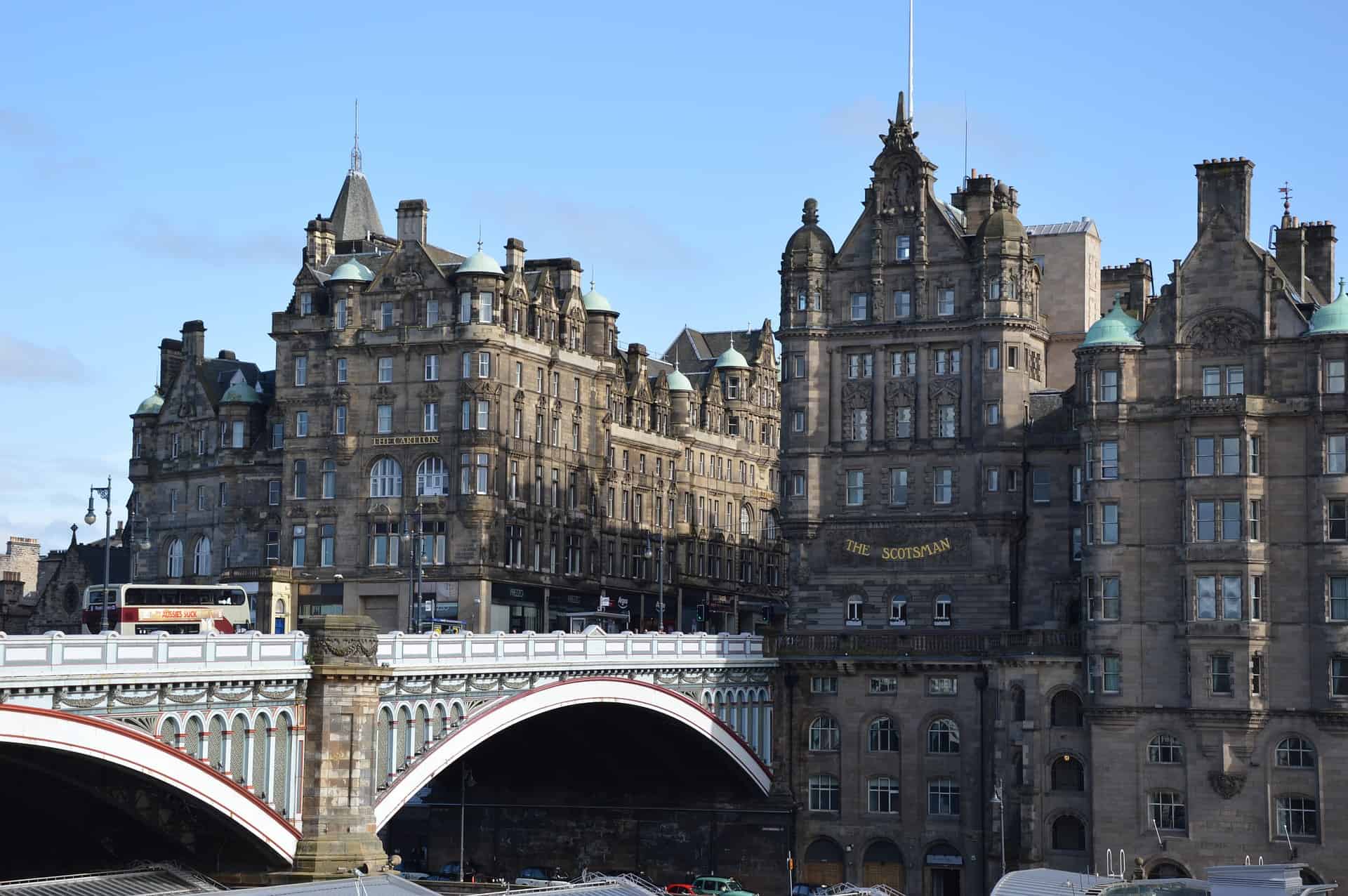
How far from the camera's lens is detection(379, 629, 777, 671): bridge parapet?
290ft

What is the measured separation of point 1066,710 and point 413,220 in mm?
51540

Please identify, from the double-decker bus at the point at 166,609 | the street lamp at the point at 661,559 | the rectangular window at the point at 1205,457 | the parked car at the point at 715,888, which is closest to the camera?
the double-decker bus at the point at 166,609

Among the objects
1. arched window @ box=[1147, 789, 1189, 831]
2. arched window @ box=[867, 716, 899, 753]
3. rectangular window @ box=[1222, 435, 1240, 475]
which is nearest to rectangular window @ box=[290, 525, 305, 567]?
arched window @ box=[867, 716, 899, 753]

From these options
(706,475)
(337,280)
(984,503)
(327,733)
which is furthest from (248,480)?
(327,733)

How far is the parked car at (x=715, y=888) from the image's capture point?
4626 inches

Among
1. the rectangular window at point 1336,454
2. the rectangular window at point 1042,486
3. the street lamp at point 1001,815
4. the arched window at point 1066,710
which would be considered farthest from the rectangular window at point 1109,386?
the street lamp at point 1001,815

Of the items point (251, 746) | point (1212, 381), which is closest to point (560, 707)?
point (251, 746)

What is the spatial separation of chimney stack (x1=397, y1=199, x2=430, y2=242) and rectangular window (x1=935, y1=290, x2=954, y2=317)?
33.8 meters

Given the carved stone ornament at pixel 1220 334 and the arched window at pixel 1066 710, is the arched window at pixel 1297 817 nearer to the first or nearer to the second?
the arched window at pixel 1066 710

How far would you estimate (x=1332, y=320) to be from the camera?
369 feet

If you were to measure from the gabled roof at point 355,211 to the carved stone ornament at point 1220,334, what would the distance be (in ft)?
214

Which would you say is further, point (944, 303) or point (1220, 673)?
point (944, 303)

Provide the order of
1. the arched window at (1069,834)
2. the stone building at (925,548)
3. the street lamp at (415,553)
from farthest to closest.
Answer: the street lamp at (415,553) → the stone building at (925,548) → the arched window at (1069,834)

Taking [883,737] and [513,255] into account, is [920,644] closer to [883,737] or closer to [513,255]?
[883,737]
